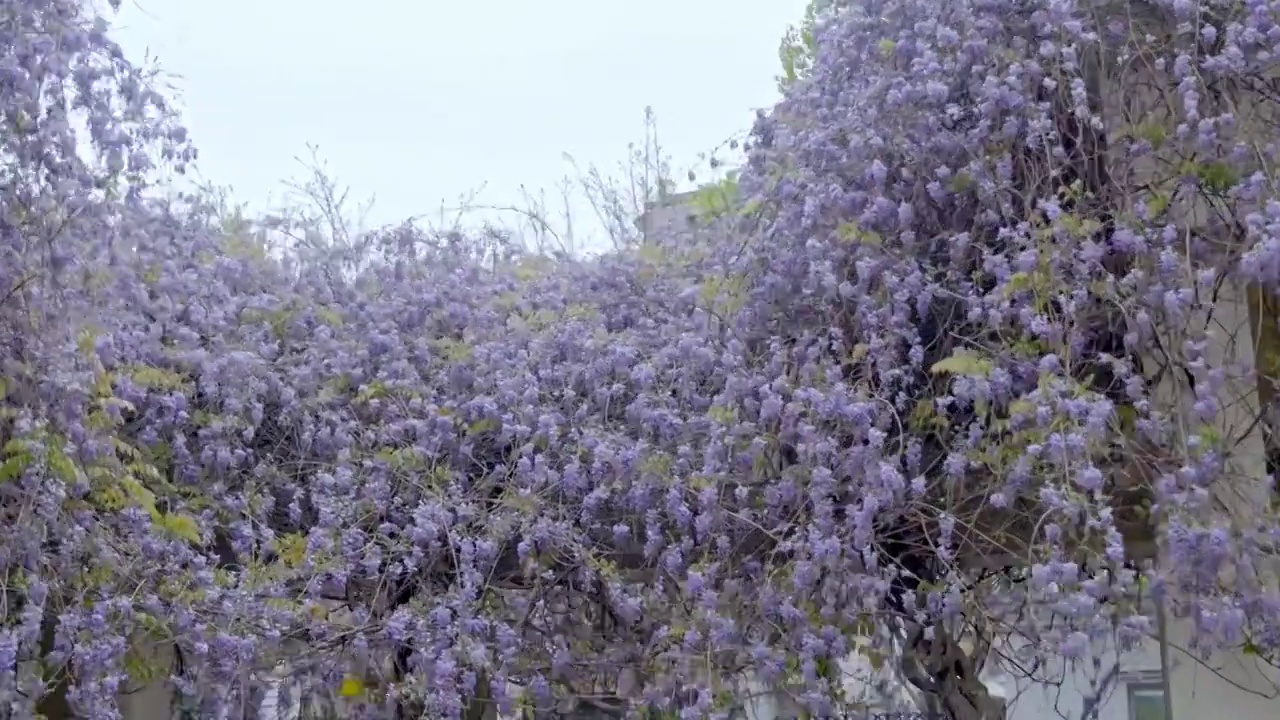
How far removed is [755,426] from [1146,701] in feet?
7.05

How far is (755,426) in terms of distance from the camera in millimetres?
4723

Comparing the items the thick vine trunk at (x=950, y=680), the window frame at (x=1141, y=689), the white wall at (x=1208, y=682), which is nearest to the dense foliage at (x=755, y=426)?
the thick vine trunk at (x=950, y=680)

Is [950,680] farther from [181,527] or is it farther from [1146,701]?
[181,527]

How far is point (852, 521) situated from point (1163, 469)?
0.91 metres

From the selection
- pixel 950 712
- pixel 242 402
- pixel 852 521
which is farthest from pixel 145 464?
pixel 950 712

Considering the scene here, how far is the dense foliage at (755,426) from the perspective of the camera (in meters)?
4.18

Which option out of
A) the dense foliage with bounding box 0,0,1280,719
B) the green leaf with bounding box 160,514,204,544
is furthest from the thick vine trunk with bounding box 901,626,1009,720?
the green leaf with bounding box 160,514,204,544

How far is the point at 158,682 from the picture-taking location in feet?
17.6

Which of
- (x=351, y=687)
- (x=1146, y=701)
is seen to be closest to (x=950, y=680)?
(x=1146, y=701)

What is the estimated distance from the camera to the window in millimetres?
5218

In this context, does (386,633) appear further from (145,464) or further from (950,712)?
(950,712)

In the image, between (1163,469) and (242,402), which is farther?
(242,402)

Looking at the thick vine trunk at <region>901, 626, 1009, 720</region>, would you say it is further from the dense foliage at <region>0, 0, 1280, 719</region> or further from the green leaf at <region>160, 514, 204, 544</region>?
the green leaf at <region>160, 514, 204, 544</region>

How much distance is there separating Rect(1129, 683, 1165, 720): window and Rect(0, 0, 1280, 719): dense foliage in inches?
26.5
